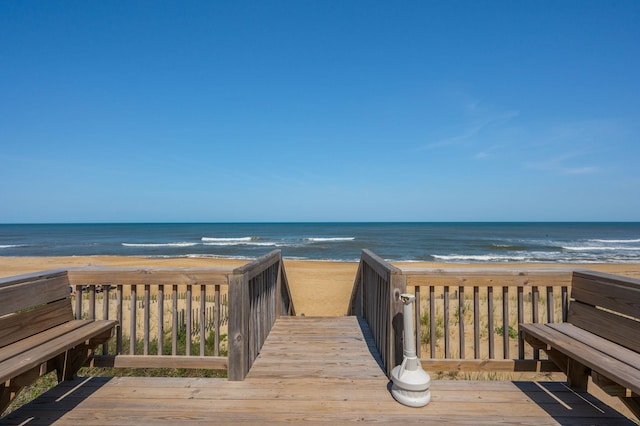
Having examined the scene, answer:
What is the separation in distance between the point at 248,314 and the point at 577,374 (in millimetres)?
2966

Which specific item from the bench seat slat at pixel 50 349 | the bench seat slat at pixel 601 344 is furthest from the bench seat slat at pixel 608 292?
the bench seat slat at pixel 50 349

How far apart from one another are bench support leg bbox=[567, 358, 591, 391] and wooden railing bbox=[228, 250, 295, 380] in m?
2.89

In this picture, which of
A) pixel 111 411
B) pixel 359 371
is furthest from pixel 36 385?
pixel 359 371

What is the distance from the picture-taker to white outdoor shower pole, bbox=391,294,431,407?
249cm

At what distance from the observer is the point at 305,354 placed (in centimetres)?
347

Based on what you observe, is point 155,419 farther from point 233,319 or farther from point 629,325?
point 629,325

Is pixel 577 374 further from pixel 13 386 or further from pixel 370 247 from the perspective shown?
pixel 370 247

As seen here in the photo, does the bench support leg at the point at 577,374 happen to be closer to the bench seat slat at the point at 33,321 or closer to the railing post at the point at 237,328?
the railing post at the point at 237,328

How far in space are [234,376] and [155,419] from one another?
2.28 ft

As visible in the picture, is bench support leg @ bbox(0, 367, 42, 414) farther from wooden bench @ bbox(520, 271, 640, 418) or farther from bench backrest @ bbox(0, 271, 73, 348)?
wooden bench @ bbox(520, 271, 640, 418)

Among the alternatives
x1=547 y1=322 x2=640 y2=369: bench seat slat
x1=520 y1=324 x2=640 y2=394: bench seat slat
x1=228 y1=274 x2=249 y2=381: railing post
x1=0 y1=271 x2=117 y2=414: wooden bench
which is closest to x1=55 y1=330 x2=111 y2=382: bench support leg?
x1=0 y1=271 x2=117 y2=414: wooden bench

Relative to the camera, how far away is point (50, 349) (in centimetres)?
232

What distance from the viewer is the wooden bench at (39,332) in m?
2.20


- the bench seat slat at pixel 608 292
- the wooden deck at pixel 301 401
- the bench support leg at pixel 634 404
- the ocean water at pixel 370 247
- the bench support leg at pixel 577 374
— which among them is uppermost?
the bench seat slat at pixel 608 292
